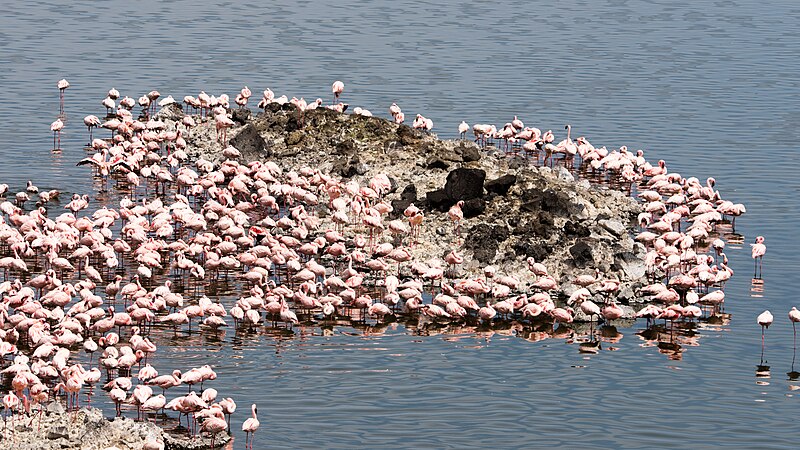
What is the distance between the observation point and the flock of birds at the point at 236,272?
23.2 m

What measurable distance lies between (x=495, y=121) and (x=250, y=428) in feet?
84.3

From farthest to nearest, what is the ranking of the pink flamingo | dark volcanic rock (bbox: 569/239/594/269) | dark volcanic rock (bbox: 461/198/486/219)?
dark volcanic rock (bbox: 461/198/486/219)
the pink flamingo
dark volcanic rock (bbox: 569/239/594/269)

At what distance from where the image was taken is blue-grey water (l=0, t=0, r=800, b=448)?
22.7 m

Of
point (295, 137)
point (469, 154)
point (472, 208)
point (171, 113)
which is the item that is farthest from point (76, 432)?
point (171, 113)

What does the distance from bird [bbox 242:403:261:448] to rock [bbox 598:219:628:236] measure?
39.6 feet

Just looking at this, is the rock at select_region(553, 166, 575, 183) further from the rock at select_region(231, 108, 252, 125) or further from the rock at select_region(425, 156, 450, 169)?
the rock at select_region(231, 108, 252, 125)

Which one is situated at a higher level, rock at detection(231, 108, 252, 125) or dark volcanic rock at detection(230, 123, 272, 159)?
rock at detection(231, 108, 252, 125)

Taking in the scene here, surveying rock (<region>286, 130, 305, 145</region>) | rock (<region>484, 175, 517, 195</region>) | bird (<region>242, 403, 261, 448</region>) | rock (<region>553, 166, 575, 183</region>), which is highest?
rock (<region>286, 130, 305, 145</region>)

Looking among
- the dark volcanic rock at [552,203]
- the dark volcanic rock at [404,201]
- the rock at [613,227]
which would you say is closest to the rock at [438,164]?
the dark volcanic rock at [404,201]

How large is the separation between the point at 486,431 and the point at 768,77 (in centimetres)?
3589

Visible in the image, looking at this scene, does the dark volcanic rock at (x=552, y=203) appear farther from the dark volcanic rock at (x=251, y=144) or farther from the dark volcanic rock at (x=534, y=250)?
the dark volcanic rock at (x=251, y=144)

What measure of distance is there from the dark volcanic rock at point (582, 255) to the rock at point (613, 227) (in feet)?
6.64

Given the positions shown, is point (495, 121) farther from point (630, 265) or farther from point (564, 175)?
point (630, 265)

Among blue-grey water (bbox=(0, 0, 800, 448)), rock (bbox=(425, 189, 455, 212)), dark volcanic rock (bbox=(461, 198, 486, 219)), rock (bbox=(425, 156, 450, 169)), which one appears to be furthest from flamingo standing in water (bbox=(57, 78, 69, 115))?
dark volcanic rock (bbox=(461, 198, 486, 219))
